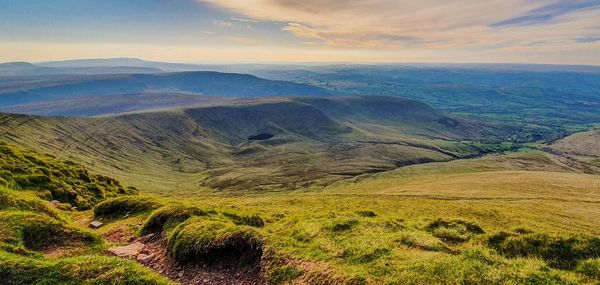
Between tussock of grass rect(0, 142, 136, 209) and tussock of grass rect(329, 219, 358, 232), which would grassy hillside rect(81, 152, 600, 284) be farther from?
tussock of grass rect(0, 142, 136, 209)

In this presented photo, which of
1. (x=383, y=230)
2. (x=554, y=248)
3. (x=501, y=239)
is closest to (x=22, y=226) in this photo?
(x=383, y=230)

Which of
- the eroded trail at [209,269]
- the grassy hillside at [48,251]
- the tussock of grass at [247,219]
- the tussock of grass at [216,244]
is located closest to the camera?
the grassy hillside at [48,251]

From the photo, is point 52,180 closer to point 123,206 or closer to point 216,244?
point 123,206

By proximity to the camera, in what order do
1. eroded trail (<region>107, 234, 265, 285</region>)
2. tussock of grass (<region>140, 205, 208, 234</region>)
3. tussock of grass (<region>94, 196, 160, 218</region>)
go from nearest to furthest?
eroded trail (<region>107, 234, 265, 285</region>) < tussock of grass (<region>140, 205, 208, 234</region>) < tussock of grass (<region>94, 196, 160, 218</region>)

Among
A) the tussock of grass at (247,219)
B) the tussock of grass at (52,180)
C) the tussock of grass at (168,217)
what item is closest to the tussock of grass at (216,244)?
the tussock of grass at (168,217)

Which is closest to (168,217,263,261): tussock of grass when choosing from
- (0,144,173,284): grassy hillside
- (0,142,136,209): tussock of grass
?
(0,144,173,284): grassy hillside

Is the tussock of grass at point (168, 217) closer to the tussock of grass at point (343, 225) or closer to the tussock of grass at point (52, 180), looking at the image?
the tussock of grass at point (343, 225)

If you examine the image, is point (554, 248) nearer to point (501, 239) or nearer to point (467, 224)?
point (501, 239)
